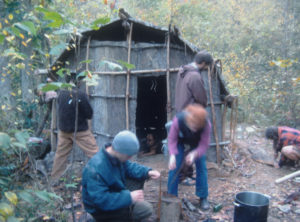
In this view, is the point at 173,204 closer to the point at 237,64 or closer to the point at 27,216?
the point at 27,216

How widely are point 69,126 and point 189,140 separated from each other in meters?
2.35

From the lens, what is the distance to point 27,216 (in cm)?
325

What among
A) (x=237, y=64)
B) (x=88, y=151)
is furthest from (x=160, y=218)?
(x=237, y=64)

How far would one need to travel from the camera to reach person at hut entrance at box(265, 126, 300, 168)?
5453mm

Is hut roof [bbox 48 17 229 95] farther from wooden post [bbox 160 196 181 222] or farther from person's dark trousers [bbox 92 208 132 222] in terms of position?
person's dark trousers [bbox 92 208 132 222]

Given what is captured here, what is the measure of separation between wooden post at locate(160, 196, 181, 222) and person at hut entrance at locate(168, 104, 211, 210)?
1.04ft

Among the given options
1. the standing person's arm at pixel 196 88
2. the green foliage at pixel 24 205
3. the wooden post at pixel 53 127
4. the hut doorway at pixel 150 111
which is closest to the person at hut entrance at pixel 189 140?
the standing person's arm at pixel 196 88

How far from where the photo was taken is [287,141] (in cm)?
557

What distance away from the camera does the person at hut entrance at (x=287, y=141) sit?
5.45 meters

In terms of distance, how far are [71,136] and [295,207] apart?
4188 mm

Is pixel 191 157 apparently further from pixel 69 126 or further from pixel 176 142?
pixel 69 126

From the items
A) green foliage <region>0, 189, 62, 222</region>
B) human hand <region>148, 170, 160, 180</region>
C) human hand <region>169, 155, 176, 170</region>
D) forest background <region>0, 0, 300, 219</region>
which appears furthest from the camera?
forest background <region>0, 0, 300, 219</region>

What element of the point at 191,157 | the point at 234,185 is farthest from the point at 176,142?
the point at 234,185

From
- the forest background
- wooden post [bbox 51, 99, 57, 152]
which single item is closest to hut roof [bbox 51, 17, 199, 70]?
wooden post [bbox 51, 99, 57, 152]
